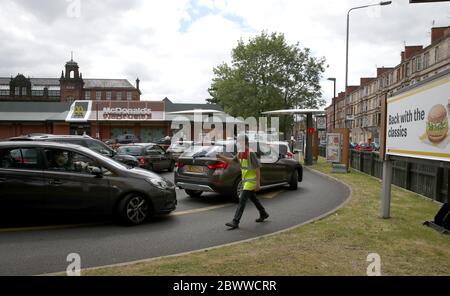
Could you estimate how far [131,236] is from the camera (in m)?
6.32

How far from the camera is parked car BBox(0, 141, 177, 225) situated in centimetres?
663

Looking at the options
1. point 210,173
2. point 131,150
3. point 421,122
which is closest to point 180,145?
point 131,150

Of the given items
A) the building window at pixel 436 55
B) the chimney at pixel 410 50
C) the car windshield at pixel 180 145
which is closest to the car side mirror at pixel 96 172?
the car windshield at pixel 180 145

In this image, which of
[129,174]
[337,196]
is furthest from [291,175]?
Result: [129,174]

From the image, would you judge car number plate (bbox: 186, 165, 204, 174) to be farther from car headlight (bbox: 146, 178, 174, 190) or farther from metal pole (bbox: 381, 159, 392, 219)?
metal pole (bbox: 381, 159, 392, 219)

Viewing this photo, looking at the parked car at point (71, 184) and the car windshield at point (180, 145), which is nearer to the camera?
the parked car at point (71, 184)

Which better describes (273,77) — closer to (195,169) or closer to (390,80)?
(195,169)

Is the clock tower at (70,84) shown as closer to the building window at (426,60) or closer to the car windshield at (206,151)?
the building window at (426,60)

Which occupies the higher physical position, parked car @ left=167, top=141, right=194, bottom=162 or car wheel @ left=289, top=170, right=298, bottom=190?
parked car @ left=167, top=141, right=194, bottom=162

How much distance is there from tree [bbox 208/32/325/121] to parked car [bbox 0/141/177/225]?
108 ft

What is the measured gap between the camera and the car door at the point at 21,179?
6.57 meters

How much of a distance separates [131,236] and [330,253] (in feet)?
10.4

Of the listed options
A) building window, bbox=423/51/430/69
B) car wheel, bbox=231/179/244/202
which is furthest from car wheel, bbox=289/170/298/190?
building window, bbox=423/51/430/69

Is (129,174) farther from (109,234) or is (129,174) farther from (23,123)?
(23,123)
